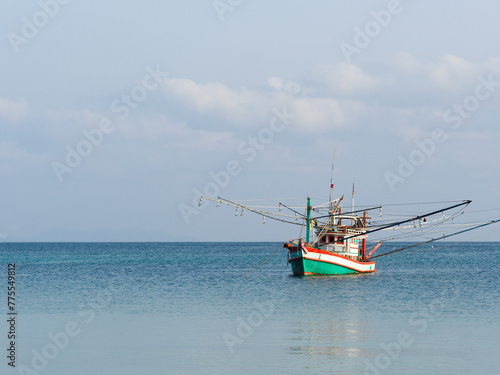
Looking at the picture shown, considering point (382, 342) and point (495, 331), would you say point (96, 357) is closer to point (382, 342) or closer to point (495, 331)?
point (382, 342)

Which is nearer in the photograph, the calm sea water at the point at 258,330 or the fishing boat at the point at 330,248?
the calm sea water at the point at 258,330

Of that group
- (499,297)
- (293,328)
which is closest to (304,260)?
(499,297)

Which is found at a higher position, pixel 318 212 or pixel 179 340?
pixel 318 212

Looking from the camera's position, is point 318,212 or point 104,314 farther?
point 318,212

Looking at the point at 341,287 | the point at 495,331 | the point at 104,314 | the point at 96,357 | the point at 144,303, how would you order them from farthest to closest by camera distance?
the point at 341,287
the point at 144,303
the point at 104,314
the point at 495,331
the point at 96,357

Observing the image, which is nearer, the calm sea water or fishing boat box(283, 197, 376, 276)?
the calm sea water

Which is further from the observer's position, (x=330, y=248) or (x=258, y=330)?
(x=330, y=248)

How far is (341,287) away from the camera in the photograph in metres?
50.7

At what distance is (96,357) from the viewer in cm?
2403

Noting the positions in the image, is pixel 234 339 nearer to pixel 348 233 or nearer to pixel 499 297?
pixel 499 297

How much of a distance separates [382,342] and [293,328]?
4935mm

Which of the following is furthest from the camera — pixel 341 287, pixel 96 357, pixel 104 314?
pixel 341 287

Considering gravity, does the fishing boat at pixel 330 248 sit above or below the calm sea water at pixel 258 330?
above

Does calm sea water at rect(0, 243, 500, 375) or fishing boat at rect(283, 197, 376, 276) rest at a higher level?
fishing boat at rect(283, 197, 376, 276)
